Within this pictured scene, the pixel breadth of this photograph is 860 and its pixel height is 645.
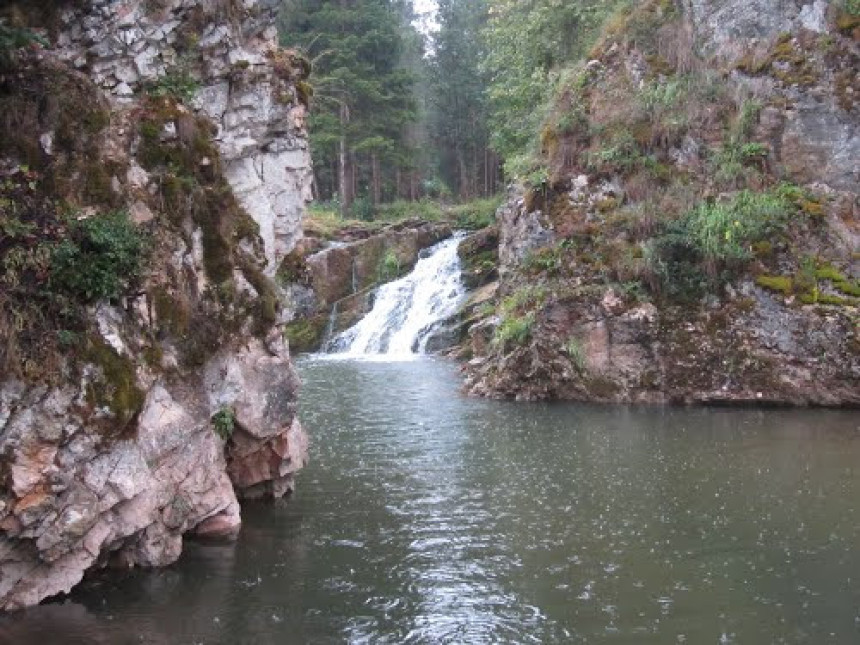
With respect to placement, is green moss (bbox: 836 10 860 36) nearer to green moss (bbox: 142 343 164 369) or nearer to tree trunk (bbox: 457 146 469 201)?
green moss (bbox: 142 343 164 369)

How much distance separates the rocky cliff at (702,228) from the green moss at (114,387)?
12.4 metres

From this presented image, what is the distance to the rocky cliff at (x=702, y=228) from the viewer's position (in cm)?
1772

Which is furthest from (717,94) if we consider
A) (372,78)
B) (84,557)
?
(372,78)

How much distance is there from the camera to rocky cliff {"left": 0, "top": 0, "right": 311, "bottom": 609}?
707cm

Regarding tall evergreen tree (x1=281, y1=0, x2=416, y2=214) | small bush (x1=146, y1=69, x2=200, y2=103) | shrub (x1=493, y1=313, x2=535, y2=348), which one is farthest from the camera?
tall evergreen tree (x1=281, y1=0, x2=416, y2=214)

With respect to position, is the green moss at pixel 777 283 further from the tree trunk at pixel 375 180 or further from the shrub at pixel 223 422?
the tree trunk at pixel 375 180

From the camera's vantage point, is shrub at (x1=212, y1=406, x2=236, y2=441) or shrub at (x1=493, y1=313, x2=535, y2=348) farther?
shrub at (x1=493, y1=313, x2=535, y2=348)

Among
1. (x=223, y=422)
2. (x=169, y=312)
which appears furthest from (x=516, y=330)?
(x=169, y=312)

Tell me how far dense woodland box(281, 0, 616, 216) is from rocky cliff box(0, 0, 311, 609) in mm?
9234

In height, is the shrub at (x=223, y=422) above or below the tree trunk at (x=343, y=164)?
below

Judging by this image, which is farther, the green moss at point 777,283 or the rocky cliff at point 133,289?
the green moss at point 777,283

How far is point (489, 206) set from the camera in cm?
3772

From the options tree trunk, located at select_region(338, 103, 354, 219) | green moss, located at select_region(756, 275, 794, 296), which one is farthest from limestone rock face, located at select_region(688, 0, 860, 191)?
tree trunk, located at select_region(338, 103, 354, 219)

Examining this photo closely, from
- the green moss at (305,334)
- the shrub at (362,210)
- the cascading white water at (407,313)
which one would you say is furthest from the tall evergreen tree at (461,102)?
the green moss at (305,334)
